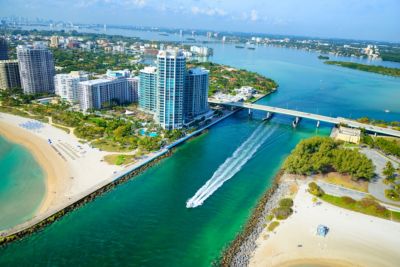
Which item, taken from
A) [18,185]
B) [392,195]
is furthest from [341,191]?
[18,185]

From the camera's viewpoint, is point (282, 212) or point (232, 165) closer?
point (282, 212)

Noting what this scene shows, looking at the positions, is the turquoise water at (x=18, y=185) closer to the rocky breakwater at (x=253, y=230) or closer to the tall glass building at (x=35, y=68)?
the rocky breakwater at (x=253, y=230)

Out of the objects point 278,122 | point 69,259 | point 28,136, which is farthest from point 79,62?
point 69,259

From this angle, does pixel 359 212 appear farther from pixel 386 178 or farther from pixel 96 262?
pixel 96 262

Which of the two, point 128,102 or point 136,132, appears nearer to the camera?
point 136,132

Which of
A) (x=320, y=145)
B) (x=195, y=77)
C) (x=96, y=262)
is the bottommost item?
(x=96, y=262)

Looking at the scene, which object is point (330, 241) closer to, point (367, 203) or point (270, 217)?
point (270, 217)

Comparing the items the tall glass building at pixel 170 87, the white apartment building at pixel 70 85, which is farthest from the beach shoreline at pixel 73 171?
the white apartment building at pixel 70 85
